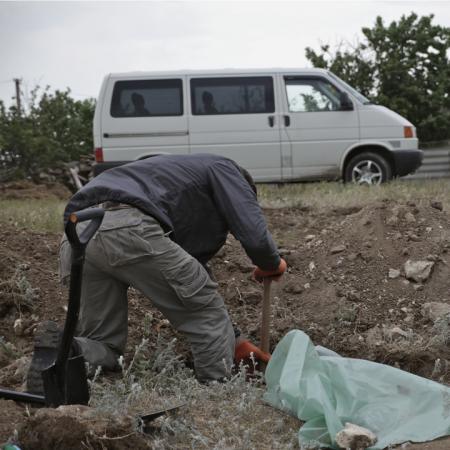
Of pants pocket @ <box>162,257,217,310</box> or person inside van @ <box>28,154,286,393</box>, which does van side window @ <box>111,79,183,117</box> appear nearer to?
person inside van @ <box>28,154,286,393</box>

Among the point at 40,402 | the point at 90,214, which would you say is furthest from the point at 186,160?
the point at 40,402

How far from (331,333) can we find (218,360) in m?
1.24

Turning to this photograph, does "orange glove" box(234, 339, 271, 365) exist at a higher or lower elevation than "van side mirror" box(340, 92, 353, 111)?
lower

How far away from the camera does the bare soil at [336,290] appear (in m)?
5.19

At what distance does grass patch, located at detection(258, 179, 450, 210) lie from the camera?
25.7 feet

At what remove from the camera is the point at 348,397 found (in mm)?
3914

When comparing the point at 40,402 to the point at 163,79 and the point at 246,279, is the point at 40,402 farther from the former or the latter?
the point at 163,79

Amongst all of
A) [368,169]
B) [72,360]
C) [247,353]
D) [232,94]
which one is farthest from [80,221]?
[368,169]

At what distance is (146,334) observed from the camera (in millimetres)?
5320

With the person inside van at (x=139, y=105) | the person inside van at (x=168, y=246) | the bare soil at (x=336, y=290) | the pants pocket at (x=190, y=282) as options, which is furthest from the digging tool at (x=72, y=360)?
the person inside van at (x=139, y=105)

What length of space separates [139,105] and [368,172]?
3.07 metres

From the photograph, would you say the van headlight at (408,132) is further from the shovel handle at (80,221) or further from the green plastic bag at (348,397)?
the shovel handle at (80,221)

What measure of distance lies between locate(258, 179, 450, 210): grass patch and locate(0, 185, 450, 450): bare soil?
847mm

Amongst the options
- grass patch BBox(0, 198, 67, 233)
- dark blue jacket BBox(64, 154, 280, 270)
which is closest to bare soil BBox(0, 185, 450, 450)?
grass patch BBox(0, 198, 67, 233)
